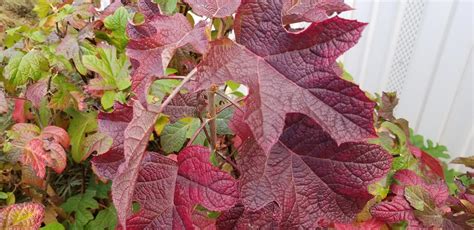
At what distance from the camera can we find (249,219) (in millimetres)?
511

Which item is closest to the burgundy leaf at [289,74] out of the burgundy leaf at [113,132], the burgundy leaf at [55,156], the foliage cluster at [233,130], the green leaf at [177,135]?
the foliage cluster at [233,130]

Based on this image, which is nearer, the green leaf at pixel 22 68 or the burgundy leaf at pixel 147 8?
the burgundy leaf at pixel 147 8

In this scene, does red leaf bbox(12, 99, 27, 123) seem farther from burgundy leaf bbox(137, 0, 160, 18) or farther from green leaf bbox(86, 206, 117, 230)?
burgundy leaf bbox(137, 0, 160, 18)

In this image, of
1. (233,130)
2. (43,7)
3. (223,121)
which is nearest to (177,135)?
(223,121)

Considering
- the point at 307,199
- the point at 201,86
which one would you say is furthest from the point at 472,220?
the point at 201,86

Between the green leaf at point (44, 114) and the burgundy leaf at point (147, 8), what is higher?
the burgundy leaf at point (147, 8)

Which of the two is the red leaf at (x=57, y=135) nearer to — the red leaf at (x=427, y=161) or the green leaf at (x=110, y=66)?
the green leaf at (x=110, y=66)

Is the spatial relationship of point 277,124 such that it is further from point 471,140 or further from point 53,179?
point 471,140

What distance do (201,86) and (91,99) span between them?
44 centimetres

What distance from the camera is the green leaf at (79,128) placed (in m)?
0.70

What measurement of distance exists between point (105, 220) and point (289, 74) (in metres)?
0.47

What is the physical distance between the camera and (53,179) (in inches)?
31.6

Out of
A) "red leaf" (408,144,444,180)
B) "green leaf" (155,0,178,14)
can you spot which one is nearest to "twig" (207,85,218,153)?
"green leaf" (155,0,178,14)

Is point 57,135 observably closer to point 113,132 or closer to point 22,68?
point 22,68
